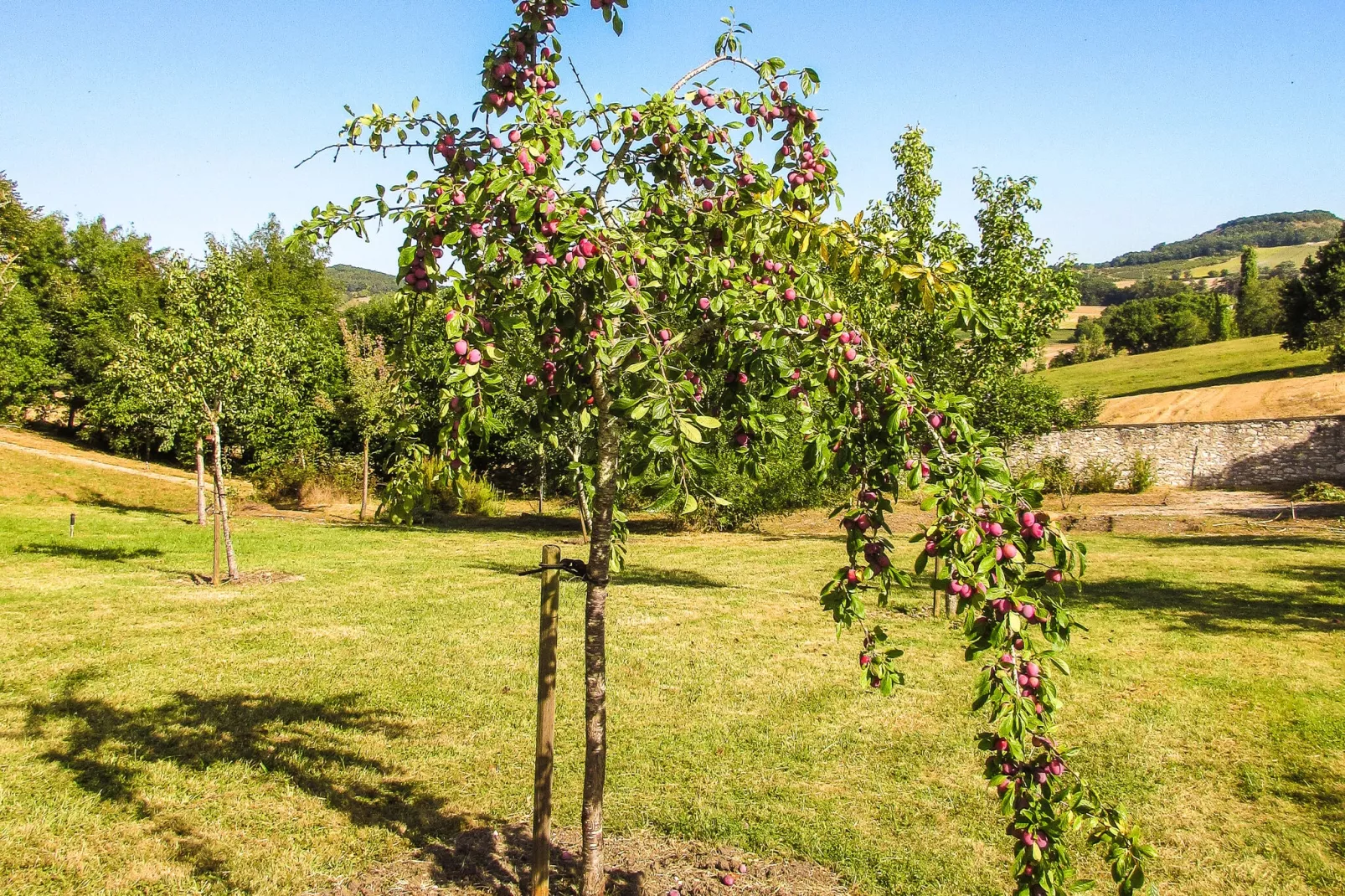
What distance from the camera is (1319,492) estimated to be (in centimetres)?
2445

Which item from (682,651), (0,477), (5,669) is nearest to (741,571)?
(682,651)

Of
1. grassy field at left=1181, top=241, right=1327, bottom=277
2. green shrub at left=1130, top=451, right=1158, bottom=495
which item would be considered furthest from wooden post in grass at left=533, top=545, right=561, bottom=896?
grassy field at left=1181, top=241, right=1327, bottom=277

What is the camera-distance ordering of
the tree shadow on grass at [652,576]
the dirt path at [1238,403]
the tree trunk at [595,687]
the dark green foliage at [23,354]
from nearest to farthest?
the tree trunk at [595,687] < the tree shadow on grass at [652,576] < the dark green foliage at [23,354] < the dirt path at [1238,403]

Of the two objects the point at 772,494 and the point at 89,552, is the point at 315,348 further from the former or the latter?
the point at 772,494

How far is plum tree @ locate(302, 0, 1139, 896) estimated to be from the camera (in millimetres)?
2621

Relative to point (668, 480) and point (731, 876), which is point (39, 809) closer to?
point (731, 876)

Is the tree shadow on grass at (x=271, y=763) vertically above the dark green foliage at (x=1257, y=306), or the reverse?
the dark green foliage at (x=1257, y=306)

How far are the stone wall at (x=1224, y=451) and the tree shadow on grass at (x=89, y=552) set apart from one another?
2454 cm

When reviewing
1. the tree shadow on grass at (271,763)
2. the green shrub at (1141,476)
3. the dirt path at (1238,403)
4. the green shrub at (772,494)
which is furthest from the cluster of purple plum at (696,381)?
the dirt path at (1238,403)

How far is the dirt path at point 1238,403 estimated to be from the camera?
35.7m

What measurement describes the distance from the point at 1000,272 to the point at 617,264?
9.66 meters

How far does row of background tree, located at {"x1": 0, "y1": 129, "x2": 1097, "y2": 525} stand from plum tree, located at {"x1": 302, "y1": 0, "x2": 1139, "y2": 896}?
A: 0.84 ft

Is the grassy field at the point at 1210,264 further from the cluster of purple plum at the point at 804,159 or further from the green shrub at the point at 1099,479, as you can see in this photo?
the cluster of purple plum at the point at 804,159

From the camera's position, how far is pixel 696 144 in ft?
11.6
